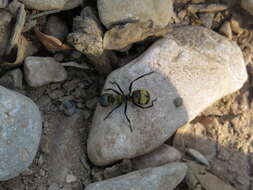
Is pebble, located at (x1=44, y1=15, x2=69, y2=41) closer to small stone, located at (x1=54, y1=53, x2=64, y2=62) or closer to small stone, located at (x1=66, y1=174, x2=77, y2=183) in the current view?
small stone, located at (x1=54, y1=53, x2=64, y2=62)

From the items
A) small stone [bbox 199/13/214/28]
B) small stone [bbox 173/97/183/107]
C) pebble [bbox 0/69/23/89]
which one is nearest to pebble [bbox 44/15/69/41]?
pebble [bbox 0/69/23/89]

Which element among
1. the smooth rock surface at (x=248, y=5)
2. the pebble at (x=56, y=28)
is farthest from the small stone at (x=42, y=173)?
the smooth rock surface at (x=248, y=5)

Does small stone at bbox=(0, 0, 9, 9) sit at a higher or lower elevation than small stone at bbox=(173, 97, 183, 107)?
higher

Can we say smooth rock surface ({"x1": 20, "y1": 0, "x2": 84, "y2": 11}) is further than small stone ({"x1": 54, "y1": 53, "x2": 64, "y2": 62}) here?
No

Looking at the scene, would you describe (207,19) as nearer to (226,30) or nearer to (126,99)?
(226,30)

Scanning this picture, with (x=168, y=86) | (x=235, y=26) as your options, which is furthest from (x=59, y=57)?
(x=235, y=26)
